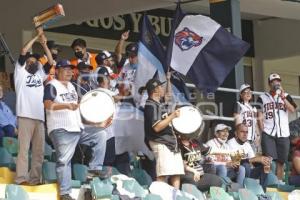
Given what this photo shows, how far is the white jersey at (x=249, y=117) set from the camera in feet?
47.9

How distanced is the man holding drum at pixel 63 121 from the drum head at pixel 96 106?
0.17 meters

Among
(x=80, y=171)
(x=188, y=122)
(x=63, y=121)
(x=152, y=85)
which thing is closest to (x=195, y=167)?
(x=188, y=122)

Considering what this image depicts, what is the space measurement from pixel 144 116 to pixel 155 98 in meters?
0.25

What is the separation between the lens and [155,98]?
41.1 ft

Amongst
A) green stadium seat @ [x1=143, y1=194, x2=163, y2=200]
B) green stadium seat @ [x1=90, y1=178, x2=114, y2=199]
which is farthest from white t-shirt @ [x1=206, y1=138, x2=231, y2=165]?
green stadium seat @ [x1=90, y1=178, x2=114, y2=199]

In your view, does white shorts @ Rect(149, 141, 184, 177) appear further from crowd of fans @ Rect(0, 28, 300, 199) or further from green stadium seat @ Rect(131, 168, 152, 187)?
green stadium seat @ Rect(131, 168, 152, 187)

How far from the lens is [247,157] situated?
14.1 metres

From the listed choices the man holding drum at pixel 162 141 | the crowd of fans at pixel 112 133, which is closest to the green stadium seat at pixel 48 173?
the crowd of fans at pixel 112 133

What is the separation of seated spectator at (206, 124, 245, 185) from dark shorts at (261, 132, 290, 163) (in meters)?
0.90

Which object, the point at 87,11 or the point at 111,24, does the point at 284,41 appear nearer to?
the point at 111,24

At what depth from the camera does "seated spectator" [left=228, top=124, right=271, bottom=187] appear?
1408cm

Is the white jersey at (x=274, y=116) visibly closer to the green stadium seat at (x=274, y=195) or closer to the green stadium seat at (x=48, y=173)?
the green stadium seat at (x=274, y=195)

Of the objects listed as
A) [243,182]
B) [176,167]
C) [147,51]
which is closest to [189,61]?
[147,51]

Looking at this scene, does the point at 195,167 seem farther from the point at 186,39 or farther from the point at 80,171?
Answer: the point at 186,39
